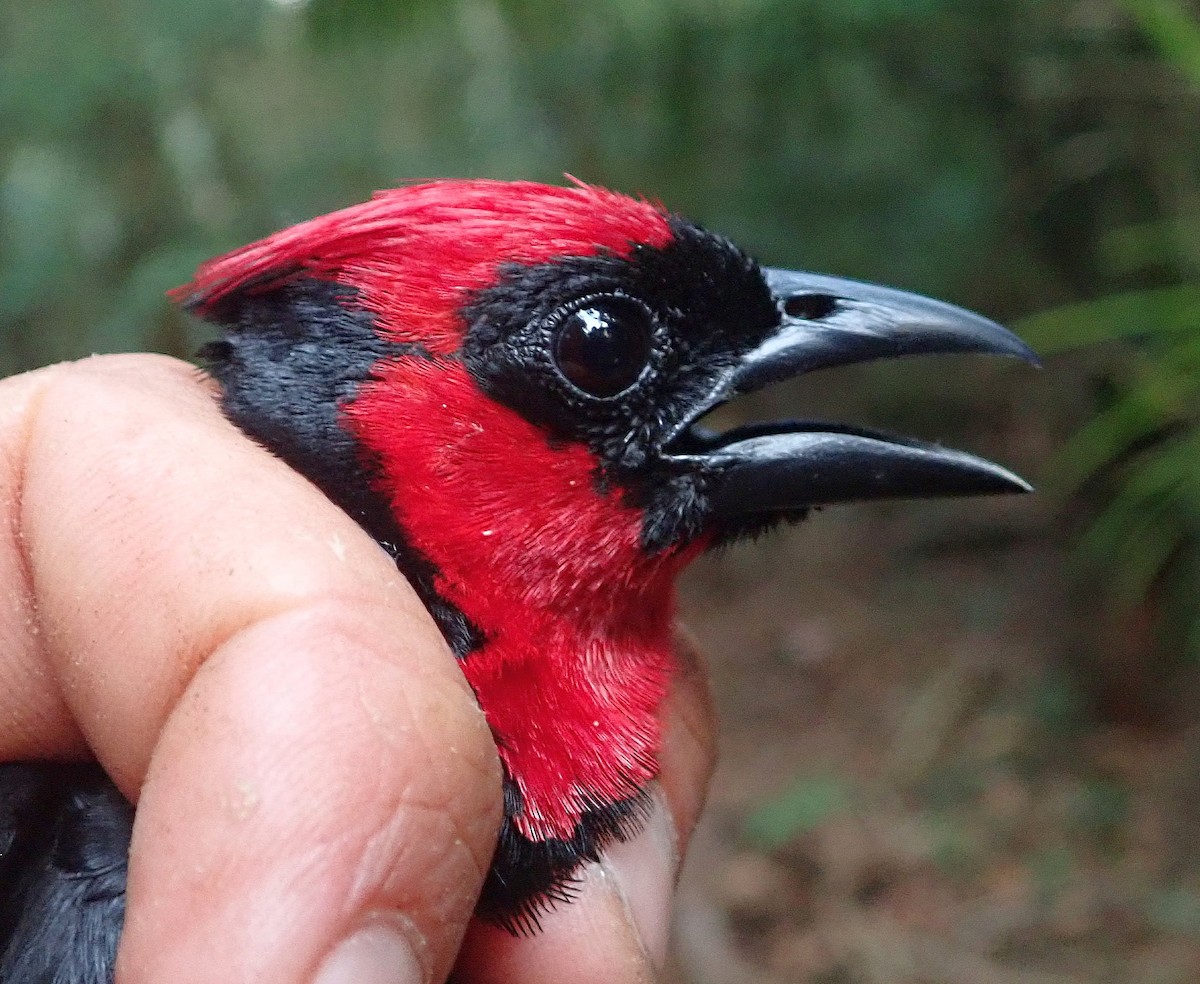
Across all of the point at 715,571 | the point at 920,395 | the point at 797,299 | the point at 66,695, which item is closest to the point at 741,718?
the point at 715,571

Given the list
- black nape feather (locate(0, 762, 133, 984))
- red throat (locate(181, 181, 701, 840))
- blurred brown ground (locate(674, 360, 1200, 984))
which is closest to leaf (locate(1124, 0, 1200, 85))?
blurred brown ground (locate(674, 360, 1200, 984))

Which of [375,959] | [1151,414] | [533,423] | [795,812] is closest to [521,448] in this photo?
[533,423]

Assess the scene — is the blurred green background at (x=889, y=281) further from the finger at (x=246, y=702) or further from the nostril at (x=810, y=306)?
the finger at (x=246, y=702)

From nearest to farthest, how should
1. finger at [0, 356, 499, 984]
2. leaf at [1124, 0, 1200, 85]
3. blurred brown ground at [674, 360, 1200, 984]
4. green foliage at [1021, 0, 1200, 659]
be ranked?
finger at [0, 356, 499, 984]
leaf at [1124, 0, 1200, 85]
green foliage at [1021, 0, 1200, 659]
blurred brown ground at [674, 360, 1200, 984]

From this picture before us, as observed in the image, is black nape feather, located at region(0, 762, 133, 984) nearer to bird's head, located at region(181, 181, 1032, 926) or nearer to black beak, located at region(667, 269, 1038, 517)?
bird's head, located at region(181, 181, 1032, 926)

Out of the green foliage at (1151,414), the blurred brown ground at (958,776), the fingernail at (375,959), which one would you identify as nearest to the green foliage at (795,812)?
the blurred brown ground at (958,776)

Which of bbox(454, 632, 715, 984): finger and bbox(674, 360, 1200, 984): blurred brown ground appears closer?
bbox(454, 632, 715, 984): finger
